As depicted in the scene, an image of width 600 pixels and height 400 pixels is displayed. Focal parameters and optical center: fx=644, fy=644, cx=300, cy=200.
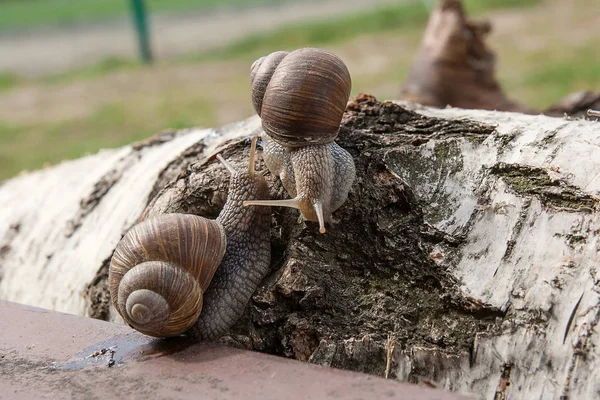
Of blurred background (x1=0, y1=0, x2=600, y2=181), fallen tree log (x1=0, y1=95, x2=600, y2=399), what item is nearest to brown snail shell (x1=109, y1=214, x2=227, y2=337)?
fallen tree log (x1=0, y1=95, x2=600, y2=399)

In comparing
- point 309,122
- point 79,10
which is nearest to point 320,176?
point 309,122

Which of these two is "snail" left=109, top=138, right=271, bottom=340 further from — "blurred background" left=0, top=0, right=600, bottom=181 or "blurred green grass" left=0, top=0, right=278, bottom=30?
"blurred green grass" left=0, top=0, right=278, bottom=30

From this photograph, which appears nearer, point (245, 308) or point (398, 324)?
point (398, 324)

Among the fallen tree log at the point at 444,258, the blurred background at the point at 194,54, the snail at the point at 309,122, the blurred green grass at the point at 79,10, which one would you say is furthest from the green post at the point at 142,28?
the snail at the point at 309,122

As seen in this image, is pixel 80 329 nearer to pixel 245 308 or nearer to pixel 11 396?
pixel 11 396

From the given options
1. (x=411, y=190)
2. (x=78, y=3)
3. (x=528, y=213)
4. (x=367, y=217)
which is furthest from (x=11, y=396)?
(x=78, y=3)

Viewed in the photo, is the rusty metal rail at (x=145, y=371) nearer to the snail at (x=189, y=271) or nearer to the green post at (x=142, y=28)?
the snail at (x=189, y=271)
